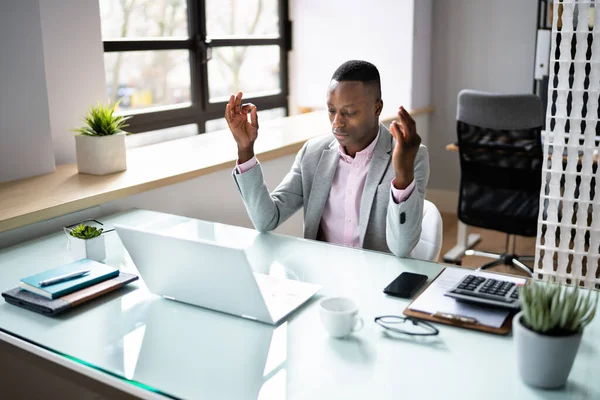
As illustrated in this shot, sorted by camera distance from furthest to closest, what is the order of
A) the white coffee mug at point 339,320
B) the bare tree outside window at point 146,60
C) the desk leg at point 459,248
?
1. the desk leg at point 459,248
2. the bare tree outside window at point 146,60
3. the white coffee mug at point 339,320

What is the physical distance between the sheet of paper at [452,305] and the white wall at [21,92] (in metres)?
1.50

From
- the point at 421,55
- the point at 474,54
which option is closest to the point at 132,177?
the point at 421,55

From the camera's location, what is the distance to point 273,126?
3527 millimetres

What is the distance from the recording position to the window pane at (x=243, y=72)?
3.81 m

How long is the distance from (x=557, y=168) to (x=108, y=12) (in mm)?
2207

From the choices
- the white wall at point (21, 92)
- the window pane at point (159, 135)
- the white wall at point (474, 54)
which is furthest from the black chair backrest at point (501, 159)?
the white wall at point (21, 92)

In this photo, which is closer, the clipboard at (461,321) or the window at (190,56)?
the clipboard at (461,321)

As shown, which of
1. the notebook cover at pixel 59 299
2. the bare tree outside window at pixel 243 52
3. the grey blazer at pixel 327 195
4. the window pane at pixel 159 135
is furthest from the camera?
the bare tree outside window at pixel 243 52

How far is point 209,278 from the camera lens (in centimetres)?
131

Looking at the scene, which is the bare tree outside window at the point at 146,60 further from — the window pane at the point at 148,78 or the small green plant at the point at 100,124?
the small green plant at the point at 100,124

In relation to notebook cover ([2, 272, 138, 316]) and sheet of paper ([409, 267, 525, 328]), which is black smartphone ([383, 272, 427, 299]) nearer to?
sheet of paper ([409, 267, 525, 328])

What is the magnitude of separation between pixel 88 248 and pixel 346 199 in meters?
0.74

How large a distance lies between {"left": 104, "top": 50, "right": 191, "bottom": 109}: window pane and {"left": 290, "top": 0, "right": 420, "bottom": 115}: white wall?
104 centimetres

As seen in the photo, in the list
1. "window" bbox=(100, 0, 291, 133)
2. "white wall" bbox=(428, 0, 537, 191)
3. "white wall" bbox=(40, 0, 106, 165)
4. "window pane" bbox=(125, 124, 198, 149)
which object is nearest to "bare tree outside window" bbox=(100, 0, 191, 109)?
"window" bbox=(100, 0, 291, 133)
